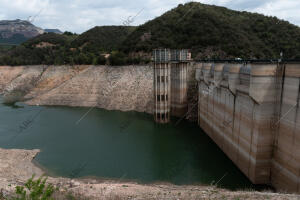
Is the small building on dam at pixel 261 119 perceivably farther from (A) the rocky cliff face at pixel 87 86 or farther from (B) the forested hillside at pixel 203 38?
(B) the forested hillside at pixel 203 38

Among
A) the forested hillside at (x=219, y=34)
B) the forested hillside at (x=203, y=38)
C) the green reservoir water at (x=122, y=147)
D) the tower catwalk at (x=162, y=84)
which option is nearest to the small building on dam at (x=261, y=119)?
the green reservoir water at (x=122, y=147)

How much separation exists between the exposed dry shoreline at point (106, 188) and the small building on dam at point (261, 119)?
127 inches

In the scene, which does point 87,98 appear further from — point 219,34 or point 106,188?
point 219,34

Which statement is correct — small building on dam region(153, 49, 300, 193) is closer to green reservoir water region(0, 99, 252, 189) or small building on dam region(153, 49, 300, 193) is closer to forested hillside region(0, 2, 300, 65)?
green reservoir water region(0, 99, 252, 189)

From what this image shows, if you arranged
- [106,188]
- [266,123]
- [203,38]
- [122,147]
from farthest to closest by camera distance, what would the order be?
[203,38], [122,147], [266,123], [106,188]

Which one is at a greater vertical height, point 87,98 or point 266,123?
Answer: point 266,123

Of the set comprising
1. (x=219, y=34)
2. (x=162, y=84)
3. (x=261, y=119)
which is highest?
(x=219, y=34)

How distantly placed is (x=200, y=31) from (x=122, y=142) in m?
36.4

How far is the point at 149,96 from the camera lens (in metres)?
35.3

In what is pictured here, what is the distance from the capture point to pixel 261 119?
525 inches

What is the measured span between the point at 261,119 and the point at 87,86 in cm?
3762

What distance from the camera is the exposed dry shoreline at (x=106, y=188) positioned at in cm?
1055

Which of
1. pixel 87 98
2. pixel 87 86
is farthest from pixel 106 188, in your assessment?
pixel 87 86

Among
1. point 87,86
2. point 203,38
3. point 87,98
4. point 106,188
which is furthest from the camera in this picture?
point 203,38
